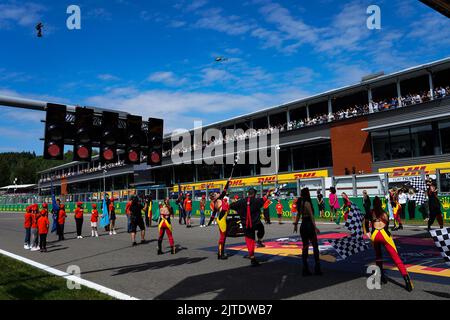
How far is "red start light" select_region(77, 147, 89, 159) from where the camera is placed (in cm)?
921

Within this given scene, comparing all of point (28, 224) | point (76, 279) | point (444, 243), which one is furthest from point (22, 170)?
point (444, 243)

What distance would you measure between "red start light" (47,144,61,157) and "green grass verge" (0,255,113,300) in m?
2.66

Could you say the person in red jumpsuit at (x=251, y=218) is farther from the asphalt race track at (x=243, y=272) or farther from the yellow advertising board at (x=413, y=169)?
the yellow advertising board at (x=413, y=169)

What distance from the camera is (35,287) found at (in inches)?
278

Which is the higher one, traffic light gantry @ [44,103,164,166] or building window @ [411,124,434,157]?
building window @ [411,124,434,157]

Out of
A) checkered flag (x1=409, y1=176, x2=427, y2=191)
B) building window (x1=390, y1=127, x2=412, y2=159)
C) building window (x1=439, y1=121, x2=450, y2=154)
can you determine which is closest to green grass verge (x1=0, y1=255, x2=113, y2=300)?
checkered flag (x1=409, y1=176, x2=427, y2=191)

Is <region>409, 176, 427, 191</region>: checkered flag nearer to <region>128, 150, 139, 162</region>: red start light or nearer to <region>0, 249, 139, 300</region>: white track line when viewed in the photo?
<region>128, 150, 139, 162</region>: red start light

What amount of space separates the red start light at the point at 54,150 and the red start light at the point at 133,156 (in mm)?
1875

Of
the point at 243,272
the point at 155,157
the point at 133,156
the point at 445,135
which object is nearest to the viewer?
the point at 243,272

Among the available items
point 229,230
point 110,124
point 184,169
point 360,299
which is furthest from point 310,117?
point 360,299

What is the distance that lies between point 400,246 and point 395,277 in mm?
4025

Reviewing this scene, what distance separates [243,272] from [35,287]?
13.1 feet

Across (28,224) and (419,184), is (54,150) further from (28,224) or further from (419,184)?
(419,184)

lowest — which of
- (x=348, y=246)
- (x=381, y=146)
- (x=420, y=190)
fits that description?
(x=348, y=246)
